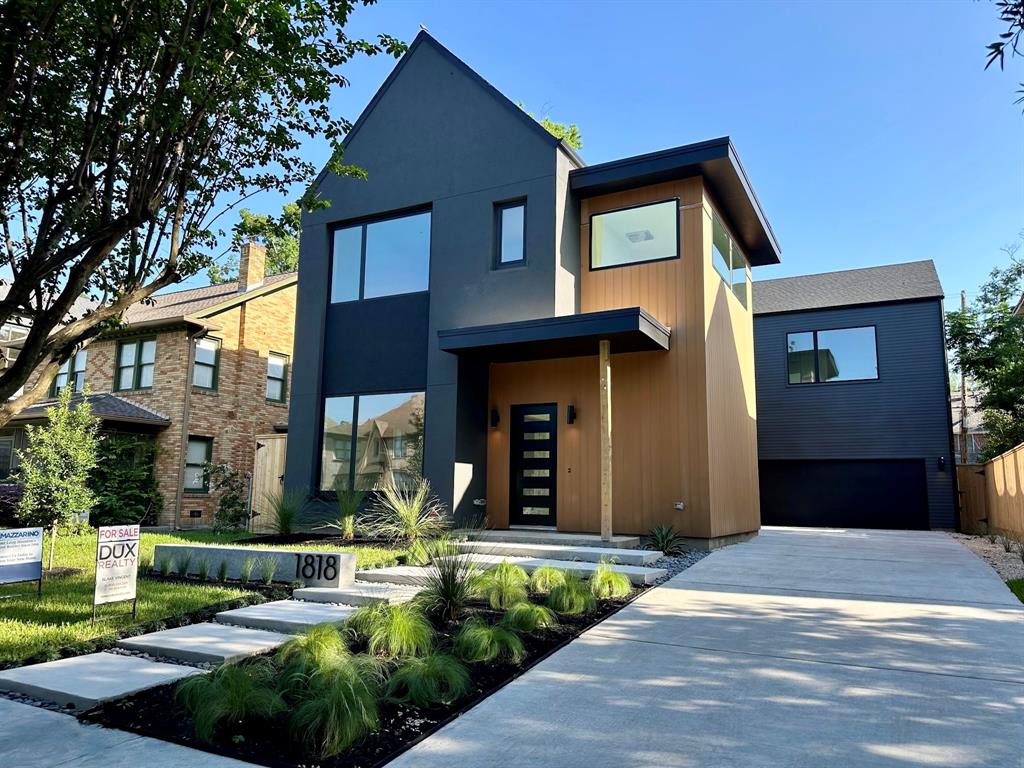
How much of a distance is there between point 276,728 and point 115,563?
9.38ft

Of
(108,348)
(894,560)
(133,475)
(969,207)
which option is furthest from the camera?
(969,207)

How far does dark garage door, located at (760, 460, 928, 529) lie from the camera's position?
682 inches

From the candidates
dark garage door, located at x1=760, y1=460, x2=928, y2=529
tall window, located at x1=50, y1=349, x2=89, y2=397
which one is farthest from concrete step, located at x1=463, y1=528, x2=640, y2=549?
tall window, located at x1=50, y1=349, x2=89, y2=397

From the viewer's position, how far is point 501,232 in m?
11.3

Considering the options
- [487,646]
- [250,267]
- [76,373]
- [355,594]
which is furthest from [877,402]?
[76,373]

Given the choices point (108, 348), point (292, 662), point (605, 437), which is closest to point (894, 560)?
point (605, 437)

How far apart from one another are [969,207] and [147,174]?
22.3m

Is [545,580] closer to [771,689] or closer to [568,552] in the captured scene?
[568,552]

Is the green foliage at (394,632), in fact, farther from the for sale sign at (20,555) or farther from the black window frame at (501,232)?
the black window frame at (501,232)

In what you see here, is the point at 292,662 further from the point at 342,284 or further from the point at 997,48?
the point at 342,284

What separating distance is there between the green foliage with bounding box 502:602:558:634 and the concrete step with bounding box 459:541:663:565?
268cm

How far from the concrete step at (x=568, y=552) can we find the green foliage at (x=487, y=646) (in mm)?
3355

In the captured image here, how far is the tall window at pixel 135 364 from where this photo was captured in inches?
693

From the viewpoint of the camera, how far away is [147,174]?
534 centimetres
